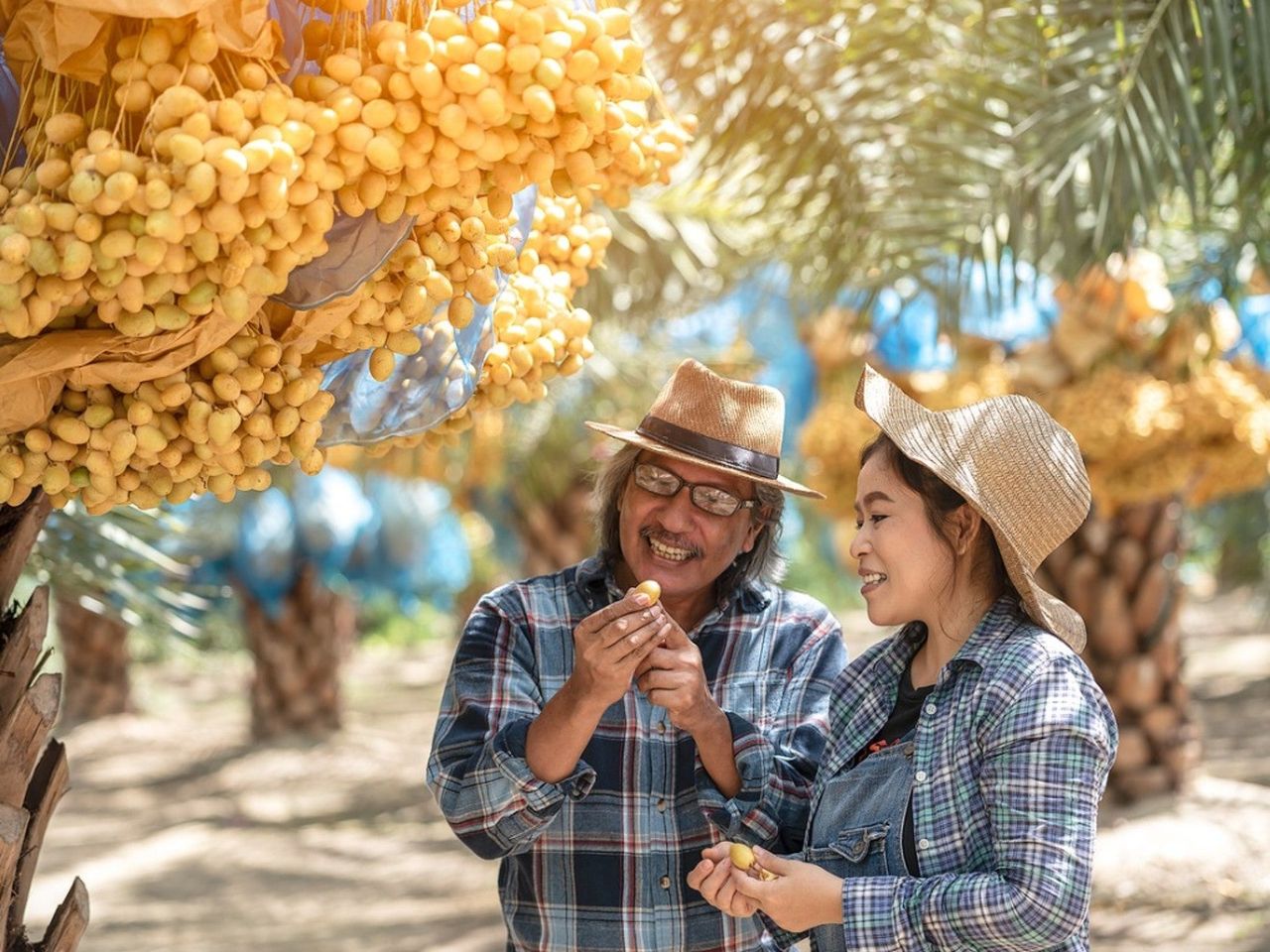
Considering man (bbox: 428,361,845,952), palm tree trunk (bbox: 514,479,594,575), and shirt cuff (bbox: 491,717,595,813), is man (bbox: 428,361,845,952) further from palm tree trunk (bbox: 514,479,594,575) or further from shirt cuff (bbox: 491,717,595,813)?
palm tree trunk (bbox: 514,479,594,575)

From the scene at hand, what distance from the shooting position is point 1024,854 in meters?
1.76

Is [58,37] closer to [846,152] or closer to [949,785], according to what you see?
[949,785]

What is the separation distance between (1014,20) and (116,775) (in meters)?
9.19

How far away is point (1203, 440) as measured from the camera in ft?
15.9

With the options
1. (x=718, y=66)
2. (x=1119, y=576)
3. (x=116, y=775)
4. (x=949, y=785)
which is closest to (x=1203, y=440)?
(x=1119, y=576)

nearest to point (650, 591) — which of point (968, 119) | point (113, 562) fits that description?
point (968, 119)

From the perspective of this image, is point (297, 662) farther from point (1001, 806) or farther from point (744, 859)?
point (1001, 806)

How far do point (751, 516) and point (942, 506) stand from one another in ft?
1.68

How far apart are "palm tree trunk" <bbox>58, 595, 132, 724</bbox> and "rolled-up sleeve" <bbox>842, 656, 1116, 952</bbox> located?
34.0 ft

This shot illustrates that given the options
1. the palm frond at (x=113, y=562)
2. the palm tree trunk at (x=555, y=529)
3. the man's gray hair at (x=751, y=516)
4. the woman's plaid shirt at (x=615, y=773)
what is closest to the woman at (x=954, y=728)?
the woman's plaid shirt at (x=615, y=773)

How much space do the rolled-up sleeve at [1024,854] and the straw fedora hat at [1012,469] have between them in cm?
18

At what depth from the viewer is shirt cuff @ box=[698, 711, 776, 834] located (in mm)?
2180

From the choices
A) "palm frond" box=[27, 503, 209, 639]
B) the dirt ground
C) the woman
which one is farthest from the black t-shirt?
the dirt ground

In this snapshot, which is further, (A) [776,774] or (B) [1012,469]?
(A) [776,774]
